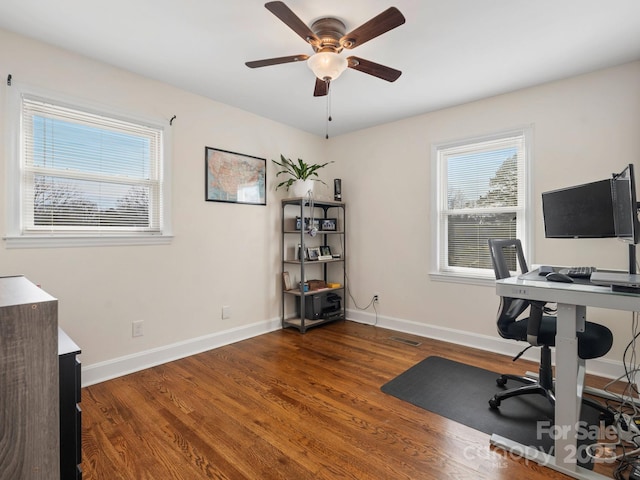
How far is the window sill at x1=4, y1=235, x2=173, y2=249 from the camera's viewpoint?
7.27 ft

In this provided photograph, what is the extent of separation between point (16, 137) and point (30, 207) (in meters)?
0.48

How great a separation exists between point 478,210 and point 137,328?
11.3 ft

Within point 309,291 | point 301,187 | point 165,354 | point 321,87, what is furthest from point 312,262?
point 321,87

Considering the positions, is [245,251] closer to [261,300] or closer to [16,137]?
[261,300]

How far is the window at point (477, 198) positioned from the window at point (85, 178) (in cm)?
287

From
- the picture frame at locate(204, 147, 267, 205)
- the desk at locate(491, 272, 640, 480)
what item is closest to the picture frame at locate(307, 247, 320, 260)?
the picture frame at locate(204, 147, 267, 205)

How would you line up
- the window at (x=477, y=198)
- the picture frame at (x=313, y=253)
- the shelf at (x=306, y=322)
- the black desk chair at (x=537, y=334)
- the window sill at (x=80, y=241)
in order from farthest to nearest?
1. the picture frame at (x=313, y=253)
2. the shelf at (x=306, y=322)
3. the window at (x=477, y=198)
4. the window sill at (x=80, y=241)
5. the black desk chair at (x=537, y=334)

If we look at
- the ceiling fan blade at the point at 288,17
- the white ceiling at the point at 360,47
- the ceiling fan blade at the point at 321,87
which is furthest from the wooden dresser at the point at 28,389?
the ceiling fan blade at the point at 321,87

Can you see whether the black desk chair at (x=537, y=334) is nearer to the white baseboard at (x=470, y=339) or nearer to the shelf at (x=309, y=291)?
the white baseboard at (x=470, y=339)

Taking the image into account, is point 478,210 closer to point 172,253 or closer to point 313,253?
point 313,253

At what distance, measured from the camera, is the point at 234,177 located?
11.5ft

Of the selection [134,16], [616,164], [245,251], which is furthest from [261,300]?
[616,164]

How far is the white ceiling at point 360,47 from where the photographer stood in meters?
1.96

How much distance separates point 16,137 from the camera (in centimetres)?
221
